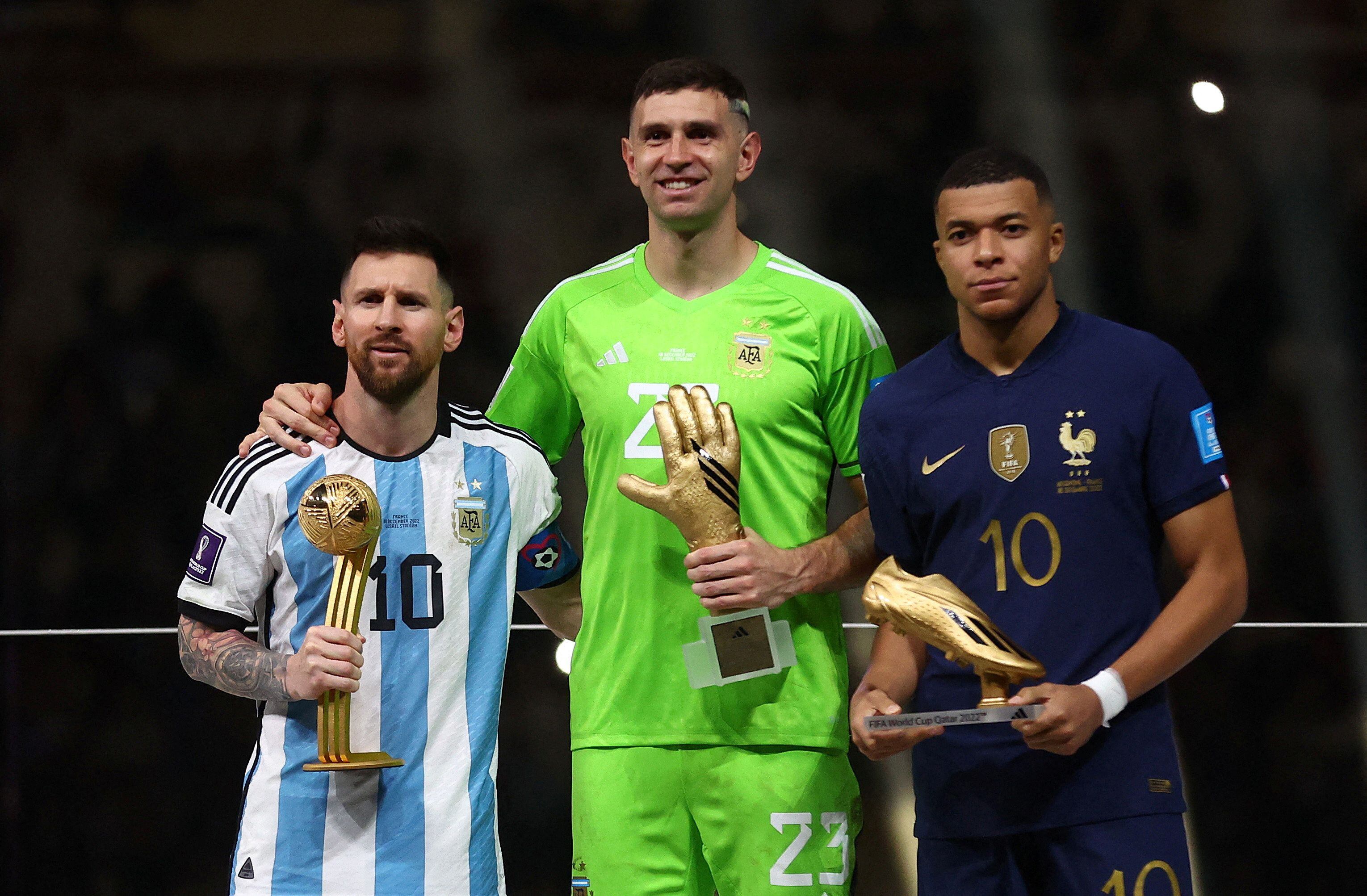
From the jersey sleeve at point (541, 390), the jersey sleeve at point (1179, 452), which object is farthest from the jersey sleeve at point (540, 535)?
the jersey sleeve at point (1179, 452)

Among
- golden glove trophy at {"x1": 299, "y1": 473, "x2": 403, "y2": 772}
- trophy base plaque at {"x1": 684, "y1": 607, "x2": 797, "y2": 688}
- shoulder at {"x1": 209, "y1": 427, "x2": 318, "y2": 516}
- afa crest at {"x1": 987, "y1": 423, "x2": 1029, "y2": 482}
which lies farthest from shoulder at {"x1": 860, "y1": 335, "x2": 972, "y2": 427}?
shoulder at {"x1": 209, "y1": 427, "x2": 318, "y2": 516}

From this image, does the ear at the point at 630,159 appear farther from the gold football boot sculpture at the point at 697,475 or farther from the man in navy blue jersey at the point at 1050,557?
the man in navy blue jersey at the point at 1050,557

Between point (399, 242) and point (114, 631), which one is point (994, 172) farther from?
point (114, 631)

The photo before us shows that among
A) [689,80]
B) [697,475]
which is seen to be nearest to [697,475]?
[697,475]

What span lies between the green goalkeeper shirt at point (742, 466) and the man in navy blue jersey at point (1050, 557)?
26cm

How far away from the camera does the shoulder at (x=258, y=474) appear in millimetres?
2289

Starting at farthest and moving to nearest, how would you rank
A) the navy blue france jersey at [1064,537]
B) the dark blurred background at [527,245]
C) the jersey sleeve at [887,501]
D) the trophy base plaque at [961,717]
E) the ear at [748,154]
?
1. the dark blurred background at [527,245]
2. the ear at [748,154]
3. the jersey sleeve at [887,501]
4. the navy blue france jersey at [1064,537]
5. the trophy base plaque at [961,717]

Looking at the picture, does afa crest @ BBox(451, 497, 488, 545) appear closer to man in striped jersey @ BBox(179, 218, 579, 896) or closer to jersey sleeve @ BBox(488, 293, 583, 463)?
man in striped jersey @ BBox(179, 218, 579, 896)

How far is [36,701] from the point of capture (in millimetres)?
3432

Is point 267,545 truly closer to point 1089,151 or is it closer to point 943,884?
point 943,884

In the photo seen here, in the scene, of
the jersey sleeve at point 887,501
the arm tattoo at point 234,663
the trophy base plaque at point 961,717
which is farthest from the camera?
the jersey sleeve at point 887,501

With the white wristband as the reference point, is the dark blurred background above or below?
above

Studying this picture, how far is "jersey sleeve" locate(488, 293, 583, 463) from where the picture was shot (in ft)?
8.85

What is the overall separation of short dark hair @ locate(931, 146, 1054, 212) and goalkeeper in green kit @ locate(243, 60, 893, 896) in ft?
1.37
